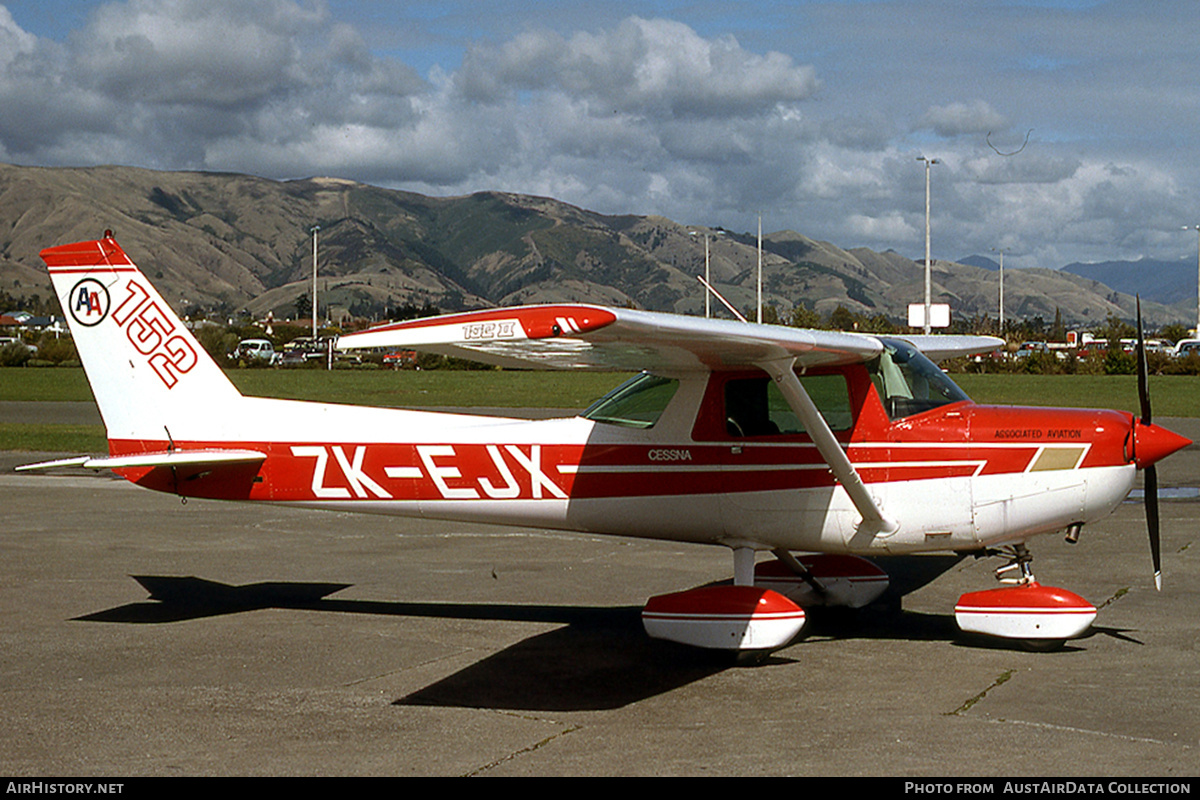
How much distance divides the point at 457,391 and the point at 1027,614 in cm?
3653

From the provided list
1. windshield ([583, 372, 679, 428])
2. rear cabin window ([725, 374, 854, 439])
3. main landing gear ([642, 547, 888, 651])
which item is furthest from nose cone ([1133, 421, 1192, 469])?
windshield ([583, 372, 679, 428])

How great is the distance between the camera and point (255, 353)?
81938mm

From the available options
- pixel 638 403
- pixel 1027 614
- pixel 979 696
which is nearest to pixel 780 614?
pixel 979 696

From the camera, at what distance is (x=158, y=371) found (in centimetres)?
949

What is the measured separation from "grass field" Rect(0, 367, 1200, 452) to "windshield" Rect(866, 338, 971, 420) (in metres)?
18.2

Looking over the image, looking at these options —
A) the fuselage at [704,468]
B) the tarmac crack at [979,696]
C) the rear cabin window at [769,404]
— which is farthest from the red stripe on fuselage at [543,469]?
the tarmac crack at [979,696]

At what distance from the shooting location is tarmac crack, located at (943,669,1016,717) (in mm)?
A: 6633

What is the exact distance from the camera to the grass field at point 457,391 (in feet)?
90.5

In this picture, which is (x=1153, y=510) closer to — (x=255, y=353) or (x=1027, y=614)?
(x=1027, y=614)

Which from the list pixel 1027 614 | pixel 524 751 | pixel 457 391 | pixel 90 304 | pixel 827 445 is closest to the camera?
pixel 524 751

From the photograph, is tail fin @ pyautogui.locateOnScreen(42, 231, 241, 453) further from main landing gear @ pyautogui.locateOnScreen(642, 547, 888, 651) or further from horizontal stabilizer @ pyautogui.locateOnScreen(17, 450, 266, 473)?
main landing gear @ pyautogui.locateOnScreen(642, 547, 888, 651)

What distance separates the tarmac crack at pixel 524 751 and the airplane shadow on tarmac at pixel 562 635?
1.60 ft

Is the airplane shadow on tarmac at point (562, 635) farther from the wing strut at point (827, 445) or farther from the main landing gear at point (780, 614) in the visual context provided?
the wing strut at point (827, 445)
